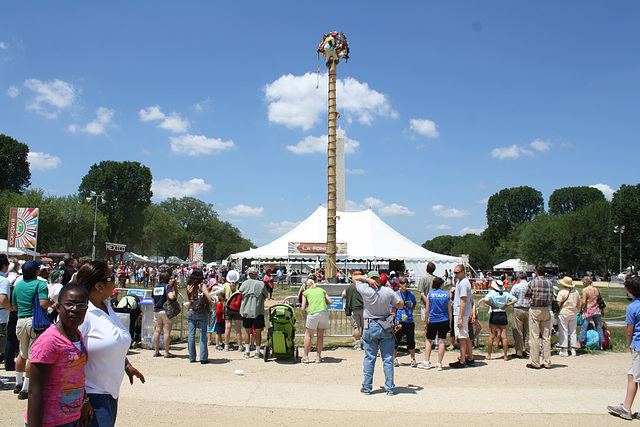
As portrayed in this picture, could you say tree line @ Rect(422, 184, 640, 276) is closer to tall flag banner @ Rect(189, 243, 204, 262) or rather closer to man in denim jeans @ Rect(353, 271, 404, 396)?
tall flag banner @ Rect(189, 243, 204, 262)

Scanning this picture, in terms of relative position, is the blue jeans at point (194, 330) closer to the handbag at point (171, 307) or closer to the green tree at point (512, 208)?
the handbag at point (171, 307)

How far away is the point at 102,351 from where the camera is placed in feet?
8.55

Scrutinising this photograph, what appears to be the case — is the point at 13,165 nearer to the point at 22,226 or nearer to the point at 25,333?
the point at 22,226

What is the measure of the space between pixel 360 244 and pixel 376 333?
2509cm

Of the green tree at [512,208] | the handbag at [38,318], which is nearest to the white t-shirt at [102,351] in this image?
the handbag at [38,318]

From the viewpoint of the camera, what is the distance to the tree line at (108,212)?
141ft

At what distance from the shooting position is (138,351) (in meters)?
8.69

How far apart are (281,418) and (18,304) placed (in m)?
3.62

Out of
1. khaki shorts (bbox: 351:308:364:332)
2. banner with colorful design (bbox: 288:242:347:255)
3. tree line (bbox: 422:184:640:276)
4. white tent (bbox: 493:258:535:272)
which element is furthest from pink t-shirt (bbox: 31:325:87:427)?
white tent (bbox: 493:258:535:272)

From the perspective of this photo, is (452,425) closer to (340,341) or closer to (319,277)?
A: (340,341)

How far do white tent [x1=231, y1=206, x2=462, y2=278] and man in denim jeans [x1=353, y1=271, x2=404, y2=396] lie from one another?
74.6ft

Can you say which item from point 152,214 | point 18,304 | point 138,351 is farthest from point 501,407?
point 152,214

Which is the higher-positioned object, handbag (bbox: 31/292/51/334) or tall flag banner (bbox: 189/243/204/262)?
tall flag banner (bbox: 189/243/204/262)

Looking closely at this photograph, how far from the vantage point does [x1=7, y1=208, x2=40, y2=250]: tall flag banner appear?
17.3 metres
